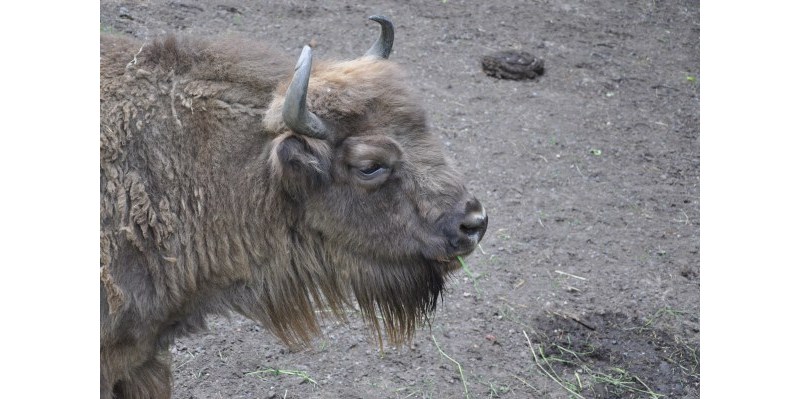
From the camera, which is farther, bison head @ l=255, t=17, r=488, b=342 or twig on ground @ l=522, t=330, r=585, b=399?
twig on ground @ l=522, t=330, r=585, b=399

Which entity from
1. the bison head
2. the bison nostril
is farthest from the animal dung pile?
the bison nostril

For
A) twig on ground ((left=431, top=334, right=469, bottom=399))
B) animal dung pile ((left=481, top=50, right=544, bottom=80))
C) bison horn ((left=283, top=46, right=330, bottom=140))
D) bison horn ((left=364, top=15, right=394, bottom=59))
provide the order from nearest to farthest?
bison horn ((left=283, top=46, right=330, bottom=140))
bison horn ((left=364, top=15, right=394, bottom=59))
twig on ground ((left=431, top=334, right=469, bottom=399))
animal dung pile ((left=481, top=50, right=544, bottom=80))

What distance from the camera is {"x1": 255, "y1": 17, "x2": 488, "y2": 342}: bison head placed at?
133 inches

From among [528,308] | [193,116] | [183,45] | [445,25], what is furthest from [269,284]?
[445,25]

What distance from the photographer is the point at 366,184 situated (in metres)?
3.47

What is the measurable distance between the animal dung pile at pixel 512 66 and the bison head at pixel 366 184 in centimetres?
537

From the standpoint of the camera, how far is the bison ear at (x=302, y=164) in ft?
10.8

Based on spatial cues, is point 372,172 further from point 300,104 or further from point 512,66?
point 512,66

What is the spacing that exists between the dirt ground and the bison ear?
1.21m

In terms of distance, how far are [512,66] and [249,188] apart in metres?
6.09

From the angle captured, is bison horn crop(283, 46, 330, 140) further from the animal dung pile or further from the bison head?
the animal dung pile

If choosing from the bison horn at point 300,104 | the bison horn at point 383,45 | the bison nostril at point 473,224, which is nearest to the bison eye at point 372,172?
the bison horn at point 300,104

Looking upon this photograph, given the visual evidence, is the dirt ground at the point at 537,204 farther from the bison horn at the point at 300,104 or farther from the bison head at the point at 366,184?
the bison horn at the point at 300,104

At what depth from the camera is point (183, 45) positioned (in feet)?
11.5
